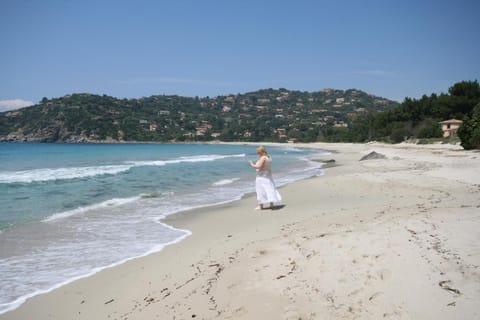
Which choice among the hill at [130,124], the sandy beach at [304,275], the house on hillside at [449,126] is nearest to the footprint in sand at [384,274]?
the sandy beach at [304,275]

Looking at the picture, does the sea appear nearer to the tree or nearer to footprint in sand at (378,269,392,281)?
footprint in sand at (378,269,392,281)

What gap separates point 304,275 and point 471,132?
30.7 meters

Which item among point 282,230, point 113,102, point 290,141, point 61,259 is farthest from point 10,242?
point 113,102

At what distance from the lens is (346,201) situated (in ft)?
32.4

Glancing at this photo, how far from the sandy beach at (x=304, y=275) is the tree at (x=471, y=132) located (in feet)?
83.2

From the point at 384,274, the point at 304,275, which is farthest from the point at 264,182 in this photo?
the point at 384,274

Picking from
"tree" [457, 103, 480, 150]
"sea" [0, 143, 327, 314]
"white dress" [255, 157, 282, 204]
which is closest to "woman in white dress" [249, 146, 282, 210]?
"white dress" [255, 157, 282, 204]

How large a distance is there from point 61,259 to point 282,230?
3.96 meters

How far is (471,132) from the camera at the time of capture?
2842 cm

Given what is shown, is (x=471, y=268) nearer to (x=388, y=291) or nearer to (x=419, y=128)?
(x=388, y=291)

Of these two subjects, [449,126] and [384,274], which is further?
[449,126]

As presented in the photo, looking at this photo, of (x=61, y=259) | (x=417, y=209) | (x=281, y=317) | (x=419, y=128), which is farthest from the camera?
(x=419, y=128)

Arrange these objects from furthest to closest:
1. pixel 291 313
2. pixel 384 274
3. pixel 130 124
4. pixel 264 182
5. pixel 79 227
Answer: pixel 130 124
pixel 264 182
pixel 79 227
pixel 384 274
pixel 291 313

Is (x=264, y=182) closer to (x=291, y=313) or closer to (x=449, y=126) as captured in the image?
(x=291, y=313)
